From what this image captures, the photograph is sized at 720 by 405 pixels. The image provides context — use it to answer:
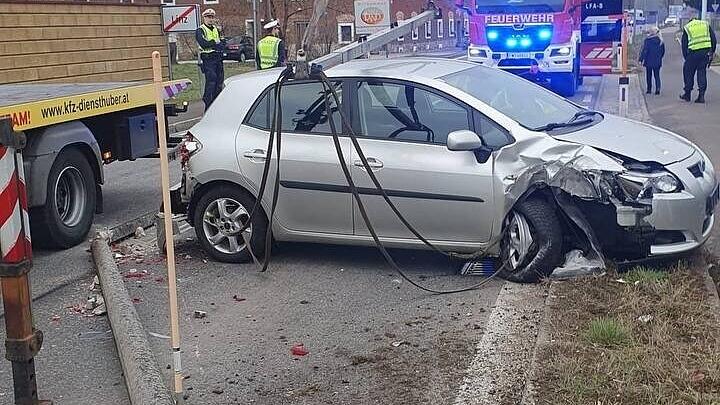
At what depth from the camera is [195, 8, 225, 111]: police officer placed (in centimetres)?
1730

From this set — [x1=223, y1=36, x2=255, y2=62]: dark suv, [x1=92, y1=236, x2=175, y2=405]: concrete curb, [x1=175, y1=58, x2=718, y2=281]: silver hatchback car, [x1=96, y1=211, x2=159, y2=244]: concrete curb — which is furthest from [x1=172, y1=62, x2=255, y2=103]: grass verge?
[x1=92, y1=236, x2=175, y2=405]: concrete curb

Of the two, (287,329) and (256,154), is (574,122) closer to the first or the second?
(256,154)

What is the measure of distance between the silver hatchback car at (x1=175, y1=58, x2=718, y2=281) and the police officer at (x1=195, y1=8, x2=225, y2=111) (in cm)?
1016

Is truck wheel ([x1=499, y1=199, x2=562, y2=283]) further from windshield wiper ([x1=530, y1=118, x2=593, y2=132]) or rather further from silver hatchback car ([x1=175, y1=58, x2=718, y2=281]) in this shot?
windshield wiper ([x1=530, y1=118, x2=593, y2=132])

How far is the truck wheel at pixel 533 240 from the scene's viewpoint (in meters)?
6.31

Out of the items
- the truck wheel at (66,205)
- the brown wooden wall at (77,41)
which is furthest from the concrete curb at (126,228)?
the brown wooden wall at (77,41)

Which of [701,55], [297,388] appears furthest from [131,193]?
[701,55]

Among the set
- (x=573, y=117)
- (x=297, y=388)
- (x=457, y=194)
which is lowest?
(x=297, y=388)

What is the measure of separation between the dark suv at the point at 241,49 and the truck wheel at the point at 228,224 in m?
28.8

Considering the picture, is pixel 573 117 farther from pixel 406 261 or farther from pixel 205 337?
pixel 205 337

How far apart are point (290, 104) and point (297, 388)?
115 inches

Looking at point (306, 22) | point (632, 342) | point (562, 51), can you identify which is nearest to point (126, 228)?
point (632, 342)

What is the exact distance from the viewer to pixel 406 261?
715 cm

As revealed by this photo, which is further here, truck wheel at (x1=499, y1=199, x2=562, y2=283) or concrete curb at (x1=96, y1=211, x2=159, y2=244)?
concrete curb at (x1=96, y1=211, x2=159, y2=244)
